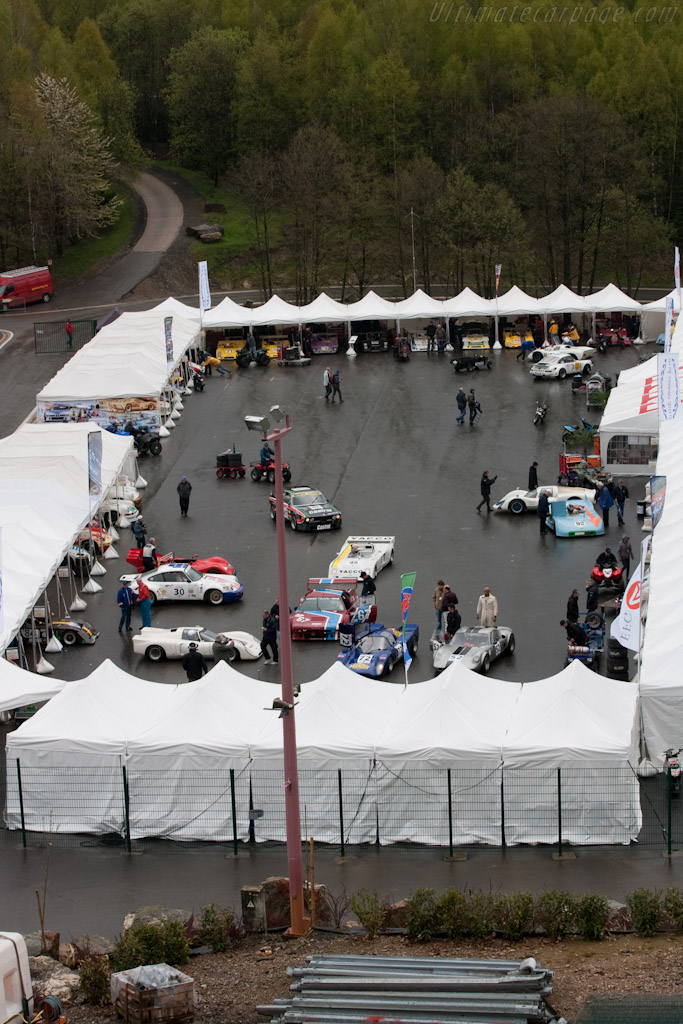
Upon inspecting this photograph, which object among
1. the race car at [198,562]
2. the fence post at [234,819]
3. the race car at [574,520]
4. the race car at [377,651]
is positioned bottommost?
the fence post at [234,819]

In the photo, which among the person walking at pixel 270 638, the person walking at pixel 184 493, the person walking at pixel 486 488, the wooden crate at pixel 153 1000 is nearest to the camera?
the wooden crate at pixel 153 1000

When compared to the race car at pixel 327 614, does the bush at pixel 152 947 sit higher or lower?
lower

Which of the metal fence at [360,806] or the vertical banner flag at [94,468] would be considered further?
the vertical banner flag at [94,468]

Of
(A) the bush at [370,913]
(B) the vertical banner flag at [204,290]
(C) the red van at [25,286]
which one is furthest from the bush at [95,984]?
(C) the red van at [25,286]

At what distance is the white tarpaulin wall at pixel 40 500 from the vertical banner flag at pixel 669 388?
1590 cm

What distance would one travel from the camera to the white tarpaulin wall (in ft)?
107

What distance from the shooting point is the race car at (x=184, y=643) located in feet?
108

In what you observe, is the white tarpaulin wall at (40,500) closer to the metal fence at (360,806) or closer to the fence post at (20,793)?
the fence post at (20,793)

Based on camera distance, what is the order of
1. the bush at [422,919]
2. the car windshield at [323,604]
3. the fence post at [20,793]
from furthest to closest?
the car windshield at [323,604]
the fence post at [20,793]
the bush at [422,919]

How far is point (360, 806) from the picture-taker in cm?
2461

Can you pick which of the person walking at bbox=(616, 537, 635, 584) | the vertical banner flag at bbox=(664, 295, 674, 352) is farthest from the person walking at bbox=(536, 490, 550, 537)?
the vertical banner flag at bbox=(664, 295, 674, 352)

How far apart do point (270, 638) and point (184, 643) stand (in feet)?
6.75

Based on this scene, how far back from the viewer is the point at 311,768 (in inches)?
977

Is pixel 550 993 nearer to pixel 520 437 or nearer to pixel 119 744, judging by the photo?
pixel 119 744
